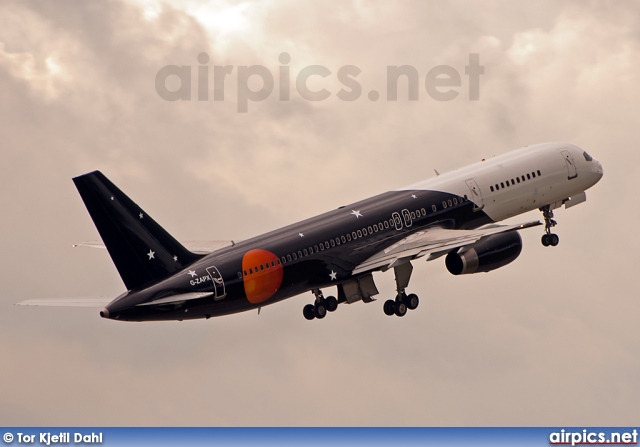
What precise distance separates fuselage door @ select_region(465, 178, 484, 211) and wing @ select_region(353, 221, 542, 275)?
12.6ft

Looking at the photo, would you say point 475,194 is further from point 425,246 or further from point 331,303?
point 331,303

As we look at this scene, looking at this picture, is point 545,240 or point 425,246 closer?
point 425,246

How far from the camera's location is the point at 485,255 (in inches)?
3553

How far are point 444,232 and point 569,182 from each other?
1167 centimetres

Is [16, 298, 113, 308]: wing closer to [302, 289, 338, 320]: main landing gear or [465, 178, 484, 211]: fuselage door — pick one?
[302, 289, 338, 320]: main landing gear

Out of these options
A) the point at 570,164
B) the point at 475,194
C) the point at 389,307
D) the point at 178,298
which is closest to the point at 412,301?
the point at 389,307

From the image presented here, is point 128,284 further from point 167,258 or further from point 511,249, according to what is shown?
point 511,249

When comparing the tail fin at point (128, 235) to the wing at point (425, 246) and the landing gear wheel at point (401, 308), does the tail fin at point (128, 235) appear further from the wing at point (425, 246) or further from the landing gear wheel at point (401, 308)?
the landing gear wheel at point (401, 308)

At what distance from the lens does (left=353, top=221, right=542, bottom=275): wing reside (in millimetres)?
87688

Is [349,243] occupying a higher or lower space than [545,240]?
lower

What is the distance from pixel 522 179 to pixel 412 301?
10522 millimetres

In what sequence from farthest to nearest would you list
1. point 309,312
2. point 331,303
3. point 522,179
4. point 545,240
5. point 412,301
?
point 545,240 → point 522,179 → point 412,301 → point 309,312 → point 331,303

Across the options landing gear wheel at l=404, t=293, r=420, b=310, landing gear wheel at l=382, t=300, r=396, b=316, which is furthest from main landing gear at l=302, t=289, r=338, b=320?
landing gear wheel at l=404, t=293, r=420, b=310

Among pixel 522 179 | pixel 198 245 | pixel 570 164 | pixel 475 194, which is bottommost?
pixel 198 245
